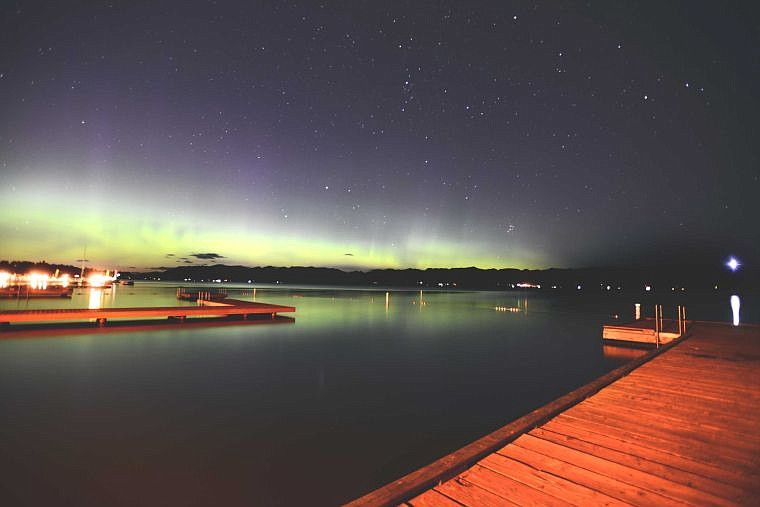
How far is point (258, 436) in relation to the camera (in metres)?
7.52

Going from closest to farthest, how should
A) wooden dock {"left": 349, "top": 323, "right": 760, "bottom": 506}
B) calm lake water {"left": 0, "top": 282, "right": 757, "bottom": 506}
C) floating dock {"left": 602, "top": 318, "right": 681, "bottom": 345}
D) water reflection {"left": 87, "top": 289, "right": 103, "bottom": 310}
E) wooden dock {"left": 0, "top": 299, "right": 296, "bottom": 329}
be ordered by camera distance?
wooden dock {"left": 349, "top": 323, "right": 760, "bottom": 506}
calm lake water {"left": 0, "top": 282, "right": 757, "bottom": 506}
floating dock {"left": 602, "top": 318, "right": 681, "bottom": 345}
wooden dock {"left": 0, "top": 299, "right": 296, "bottom": 329}
water reflection {"left": 87, "top": 289, "right": 103, "bottom": 310}

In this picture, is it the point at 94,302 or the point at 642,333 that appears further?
the point at 94,302

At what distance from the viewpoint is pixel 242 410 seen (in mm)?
9039

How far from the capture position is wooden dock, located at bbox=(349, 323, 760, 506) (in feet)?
10.5

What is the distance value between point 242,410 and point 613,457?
313 inches

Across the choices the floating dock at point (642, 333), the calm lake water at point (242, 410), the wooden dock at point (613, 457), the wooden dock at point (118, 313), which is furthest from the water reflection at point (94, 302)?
the floating dock at point (642, 333)

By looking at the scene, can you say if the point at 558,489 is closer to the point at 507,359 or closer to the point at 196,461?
the point at 196,461

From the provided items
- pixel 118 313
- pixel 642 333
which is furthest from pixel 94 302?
pixel 642 333

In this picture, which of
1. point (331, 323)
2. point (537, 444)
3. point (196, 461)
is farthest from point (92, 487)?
point (331, 323)

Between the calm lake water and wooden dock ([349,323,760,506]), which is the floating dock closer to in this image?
the calm lake water

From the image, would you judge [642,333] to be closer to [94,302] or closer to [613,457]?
[613,457]

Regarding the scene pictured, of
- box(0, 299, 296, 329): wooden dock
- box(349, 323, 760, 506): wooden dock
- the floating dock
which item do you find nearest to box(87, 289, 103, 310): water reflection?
box(0, 299, 296, 329): wooden dock

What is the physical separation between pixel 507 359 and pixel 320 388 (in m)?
9.08

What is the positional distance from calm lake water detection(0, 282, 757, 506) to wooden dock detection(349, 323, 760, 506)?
2.74 metres
